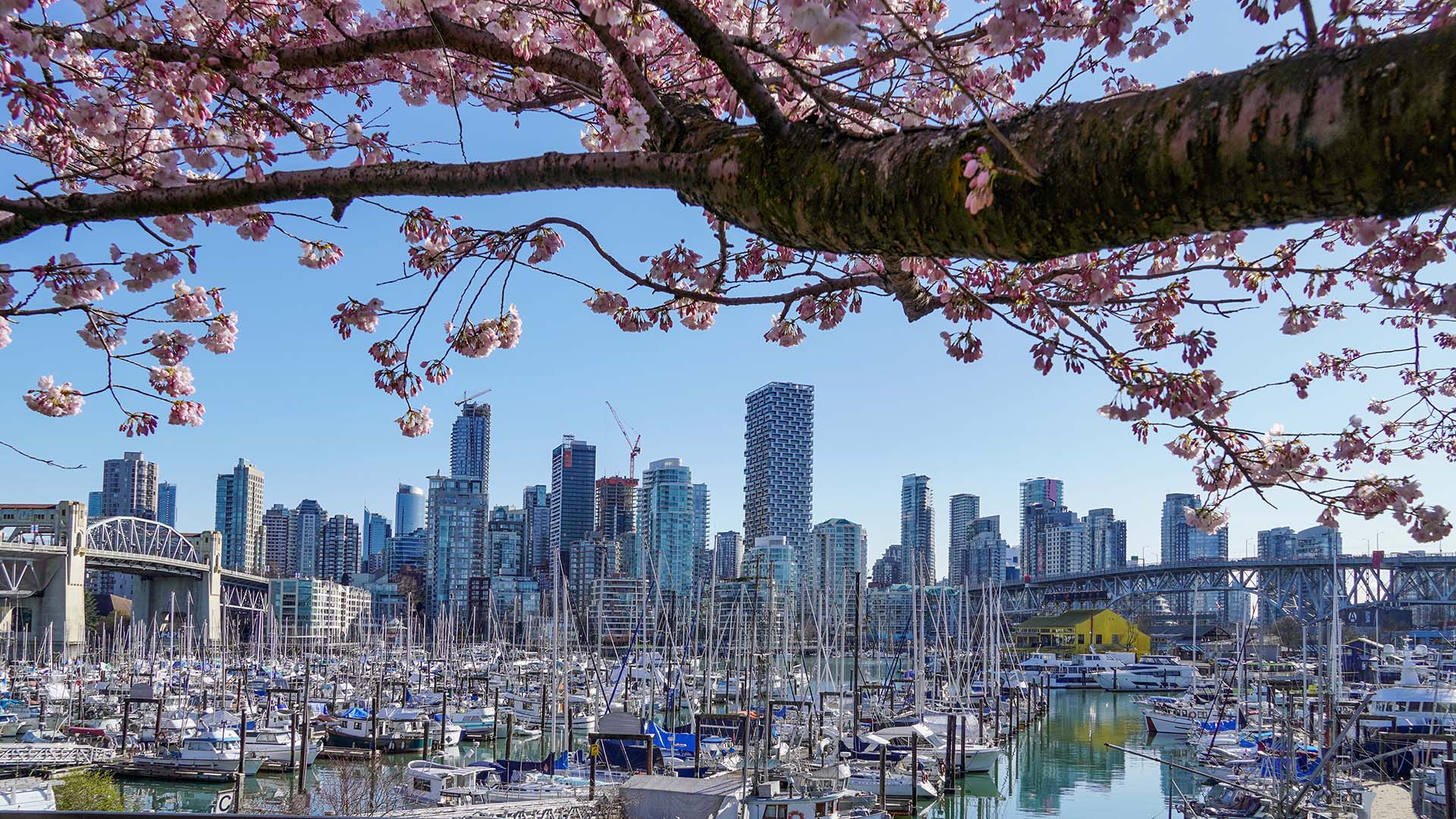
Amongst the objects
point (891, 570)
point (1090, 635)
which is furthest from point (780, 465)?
point (1090, 635)

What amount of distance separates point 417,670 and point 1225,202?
6649 cm

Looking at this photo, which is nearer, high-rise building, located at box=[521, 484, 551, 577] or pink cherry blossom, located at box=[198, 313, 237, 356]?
pink cherry blossom, located at box=[198, 313, 237, 356]

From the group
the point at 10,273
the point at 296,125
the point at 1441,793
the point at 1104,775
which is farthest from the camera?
the point at 1104,775

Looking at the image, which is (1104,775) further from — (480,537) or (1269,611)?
(480,537)

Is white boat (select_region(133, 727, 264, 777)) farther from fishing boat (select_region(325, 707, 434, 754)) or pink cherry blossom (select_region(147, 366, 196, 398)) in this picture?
pink cherry blossom (select_region(147, 366, 196, 398))

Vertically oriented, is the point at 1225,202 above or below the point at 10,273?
below

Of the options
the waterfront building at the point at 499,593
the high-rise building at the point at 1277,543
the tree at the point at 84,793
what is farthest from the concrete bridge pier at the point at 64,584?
the high-rise building at the point at 1277,543

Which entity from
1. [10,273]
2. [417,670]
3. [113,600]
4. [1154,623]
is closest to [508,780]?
[10,273]

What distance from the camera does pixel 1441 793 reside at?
22.8m

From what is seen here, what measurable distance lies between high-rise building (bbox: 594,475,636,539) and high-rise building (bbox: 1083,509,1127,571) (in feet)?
271

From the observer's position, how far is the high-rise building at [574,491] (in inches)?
7397

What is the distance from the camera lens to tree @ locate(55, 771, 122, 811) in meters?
19.9

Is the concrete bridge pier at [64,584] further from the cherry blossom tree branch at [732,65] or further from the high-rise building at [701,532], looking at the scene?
the cherry blossom tree branch at [732,65]

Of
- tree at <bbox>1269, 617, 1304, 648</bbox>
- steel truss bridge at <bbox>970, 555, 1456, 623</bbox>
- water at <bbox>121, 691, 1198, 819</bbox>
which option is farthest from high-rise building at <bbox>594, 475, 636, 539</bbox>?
water at <bbox>121, 691, 1198, 819</bbox>
